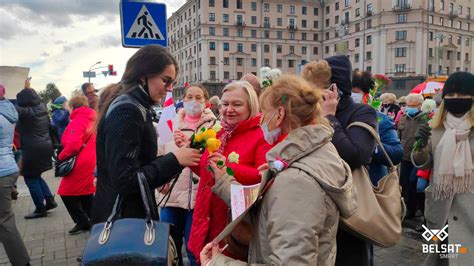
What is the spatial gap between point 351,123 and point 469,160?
136cm

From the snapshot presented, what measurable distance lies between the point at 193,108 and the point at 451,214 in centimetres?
271

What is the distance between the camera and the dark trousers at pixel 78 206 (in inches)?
209

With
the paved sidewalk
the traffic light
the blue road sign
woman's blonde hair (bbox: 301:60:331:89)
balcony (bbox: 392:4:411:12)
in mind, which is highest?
balcony (bbox: 392:4:411:12)

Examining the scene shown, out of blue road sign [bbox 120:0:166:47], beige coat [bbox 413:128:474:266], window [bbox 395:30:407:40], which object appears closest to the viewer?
beige coat [bbox 413:128:474:266]

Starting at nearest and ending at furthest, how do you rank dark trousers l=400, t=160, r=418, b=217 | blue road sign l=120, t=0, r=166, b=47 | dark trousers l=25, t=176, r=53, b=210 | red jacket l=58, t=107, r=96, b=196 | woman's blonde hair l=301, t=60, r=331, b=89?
woman's blonde hair l=301, t=60, r=331, b=89 → blue road sign l=120, t=0, r=166, b=47 → red jacket l=58, t=107, r=96, b=196 → dark trousers l=400, t=160, r=418, b=217 → dark trousers l=25, t=176, r=53, b=210

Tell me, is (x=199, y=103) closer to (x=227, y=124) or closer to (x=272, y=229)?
(x=227, y=124)

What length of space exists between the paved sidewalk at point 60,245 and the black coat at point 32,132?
91 cm

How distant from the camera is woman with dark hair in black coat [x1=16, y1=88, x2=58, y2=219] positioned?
Result: 19.9 ft

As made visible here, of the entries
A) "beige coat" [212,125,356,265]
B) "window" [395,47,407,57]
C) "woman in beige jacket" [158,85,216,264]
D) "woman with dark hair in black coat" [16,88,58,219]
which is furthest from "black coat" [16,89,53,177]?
"window" [395,47,407,57]

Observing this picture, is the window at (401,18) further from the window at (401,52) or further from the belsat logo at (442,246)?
the belsat logo at (442,246)

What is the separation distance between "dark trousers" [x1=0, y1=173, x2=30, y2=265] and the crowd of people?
10 millimetres

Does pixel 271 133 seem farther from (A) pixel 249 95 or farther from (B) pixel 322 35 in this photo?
(B) pixel 322 35

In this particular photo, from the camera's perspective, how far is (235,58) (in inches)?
3086

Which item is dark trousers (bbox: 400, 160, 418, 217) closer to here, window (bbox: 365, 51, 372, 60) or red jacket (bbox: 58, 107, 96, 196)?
red jacket (bbox: 58, 107, 96, 196)
